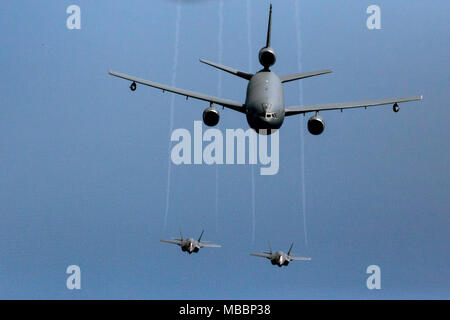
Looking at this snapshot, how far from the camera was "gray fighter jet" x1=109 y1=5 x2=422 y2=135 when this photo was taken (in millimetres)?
54000

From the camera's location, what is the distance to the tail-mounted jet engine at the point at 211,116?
57.3 metres

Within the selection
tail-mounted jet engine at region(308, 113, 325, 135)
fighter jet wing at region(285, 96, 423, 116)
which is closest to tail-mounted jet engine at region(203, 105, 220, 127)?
fighter jet wing at region(285, 96, 423, 116)

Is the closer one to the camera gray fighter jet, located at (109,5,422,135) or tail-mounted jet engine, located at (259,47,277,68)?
gray fighter jet, located at (109,5,422,135)

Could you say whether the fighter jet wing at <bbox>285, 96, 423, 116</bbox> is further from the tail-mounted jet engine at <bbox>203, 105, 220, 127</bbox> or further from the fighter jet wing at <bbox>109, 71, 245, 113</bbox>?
the tail-mounted jet engine at <bbox>203, 105, 220, 127</bbox>

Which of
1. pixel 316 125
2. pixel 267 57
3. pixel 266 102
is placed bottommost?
pixel 316 125

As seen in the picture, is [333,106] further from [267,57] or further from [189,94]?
[189,94]

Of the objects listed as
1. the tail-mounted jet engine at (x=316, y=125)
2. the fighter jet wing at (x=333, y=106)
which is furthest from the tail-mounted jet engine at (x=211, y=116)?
the tail-mounted jet engine at (x=316, y=125)

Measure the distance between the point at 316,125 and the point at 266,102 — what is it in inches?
210

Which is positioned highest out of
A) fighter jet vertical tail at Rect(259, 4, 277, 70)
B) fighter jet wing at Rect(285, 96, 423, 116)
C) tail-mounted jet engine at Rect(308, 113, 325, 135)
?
fighter jet vertical tail at Rect(259, 4, 277, 70)

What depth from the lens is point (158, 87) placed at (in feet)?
188

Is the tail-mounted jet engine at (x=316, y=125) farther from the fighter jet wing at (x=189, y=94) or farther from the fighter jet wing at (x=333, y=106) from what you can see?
the fighter jet wing at (x=189, y=94)

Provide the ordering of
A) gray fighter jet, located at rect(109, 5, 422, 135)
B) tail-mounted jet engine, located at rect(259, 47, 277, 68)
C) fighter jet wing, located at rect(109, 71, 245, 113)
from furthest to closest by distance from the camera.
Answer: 1. tail-mounted jet engine, located at rect(259, 47, 277, 68)
2. fighter jet wing, located at rect(109, 71, 245, 113)
3. gray fighter jet, located at rect(109, 5, 422, 135)

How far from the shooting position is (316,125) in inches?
2259

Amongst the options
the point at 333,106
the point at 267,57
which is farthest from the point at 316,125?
the point at 267,57
